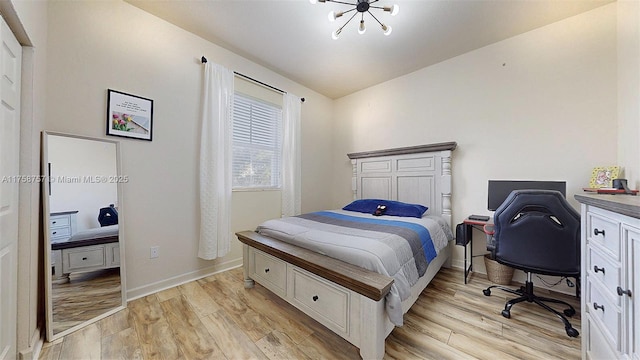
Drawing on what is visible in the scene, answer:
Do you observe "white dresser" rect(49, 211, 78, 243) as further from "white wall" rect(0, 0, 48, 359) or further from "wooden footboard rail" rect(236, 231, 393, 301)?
"wooden footboard rail" rect(236, 231, 393, 301)

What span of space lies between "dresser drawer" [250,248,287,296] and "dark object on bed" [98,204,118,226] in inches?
47.3

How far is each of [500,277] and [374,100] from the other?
2926 millimetres

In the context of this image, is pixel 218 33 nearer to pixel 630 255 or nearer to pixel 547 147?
pixel 630 255

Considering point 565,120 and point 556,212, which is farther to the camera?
point 565,120

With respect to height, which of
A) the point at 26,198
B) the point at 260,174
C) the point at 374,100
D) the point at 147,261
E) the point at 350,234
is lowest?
the point at 147,261

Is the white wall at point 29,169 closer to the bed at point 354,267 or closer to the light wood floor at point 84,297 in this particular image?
the light wood floor at point 84,297

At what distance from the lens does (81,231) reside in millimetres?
1757

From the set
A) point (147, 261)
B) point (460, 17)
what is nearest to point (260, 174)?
point (147, 261)

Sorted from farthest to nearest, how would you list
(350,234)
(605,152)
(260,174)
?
(260,174), (605,152), (350,234)

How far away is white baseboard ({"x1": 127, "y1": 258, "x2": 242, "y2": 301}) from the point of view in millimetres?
2100

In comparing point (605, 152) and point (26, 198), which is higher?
point (605, 152)

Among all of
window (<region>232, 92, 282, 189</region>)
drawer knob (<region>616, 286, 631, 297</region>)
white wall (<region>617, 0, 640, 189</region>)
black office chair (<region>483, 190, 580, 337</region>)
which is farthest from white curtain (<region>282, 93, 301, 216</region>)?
white wall (<region>617, 0, 640, 189</region>)

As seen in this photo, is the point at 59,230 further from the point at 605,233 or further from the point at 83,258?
the point at 605,233

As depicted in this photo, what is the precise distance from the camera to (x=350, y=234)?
6.26ft
